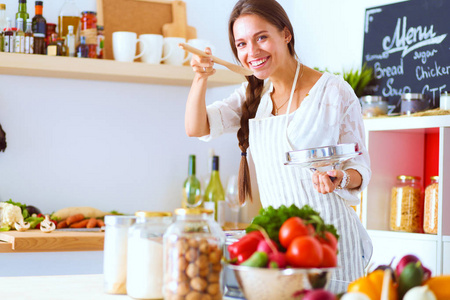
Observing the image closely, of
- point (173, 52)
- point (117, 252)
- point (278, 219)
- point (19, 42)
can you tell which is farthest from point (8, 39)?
point (278, 219)

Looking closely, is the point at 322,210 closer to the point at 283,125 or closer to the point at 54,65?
the point at 283,125

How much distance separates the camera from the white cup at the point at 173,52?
10.4 feet

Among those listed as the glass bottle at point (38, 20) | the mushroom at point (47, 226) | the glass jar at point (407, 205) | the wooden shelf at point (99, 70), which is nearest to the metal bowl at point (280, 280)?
the glass jar at point (407, 205)

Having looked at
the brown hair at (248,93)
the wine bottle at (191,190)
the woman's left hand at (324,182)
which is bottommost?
the wine bottle at (191,190)

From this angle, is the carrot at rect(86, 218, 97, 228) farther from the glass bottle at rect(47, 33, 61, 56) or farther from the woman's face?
the woman's face

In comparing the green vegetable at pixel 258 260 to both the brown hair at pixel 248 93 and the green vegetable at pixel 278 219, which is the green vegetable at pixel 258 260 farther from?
the brown hair at pixel 248 93

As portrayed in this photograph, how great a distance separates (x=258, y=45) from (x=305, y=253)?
962 mm

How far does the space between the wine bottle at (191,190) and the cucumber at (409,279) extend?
2379mm

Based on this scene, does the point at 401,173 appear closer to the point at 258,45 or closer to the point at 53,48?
the point at 258,45

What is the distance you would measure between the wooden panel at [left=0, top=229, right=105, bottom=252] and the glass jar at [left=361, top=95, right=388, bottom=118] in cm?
127

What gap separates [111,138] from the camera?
3.31 meters

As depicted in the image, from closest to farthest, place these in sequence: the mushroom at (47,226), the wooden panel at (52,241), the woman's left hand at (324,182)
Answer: the woman's left hand at (324,182), the wooden panel at (52,241), the mushroom at (47,226)

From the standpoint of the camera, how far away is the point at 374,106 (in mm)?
2781

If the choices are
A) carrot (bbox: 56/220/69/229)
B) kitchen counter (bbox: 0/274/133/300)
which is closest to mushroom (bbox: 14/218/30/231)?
carrot (bbox: 56/220/69/229)
